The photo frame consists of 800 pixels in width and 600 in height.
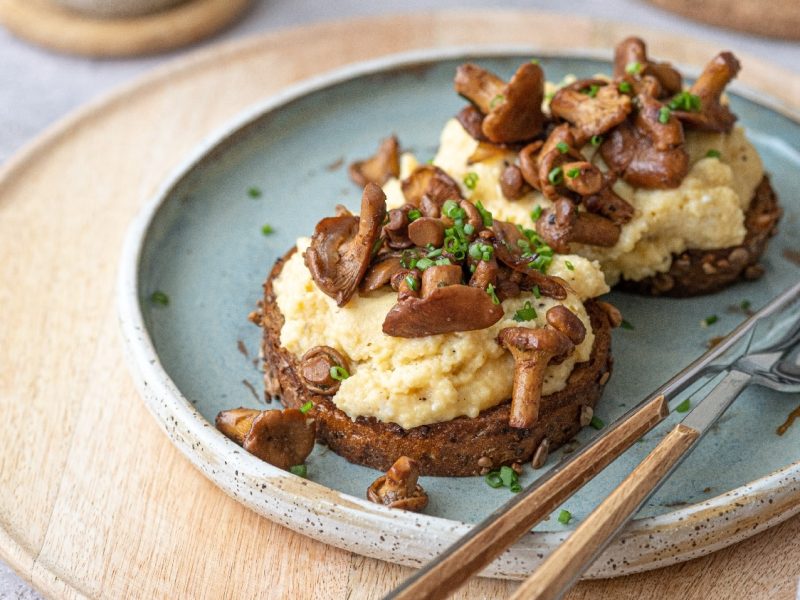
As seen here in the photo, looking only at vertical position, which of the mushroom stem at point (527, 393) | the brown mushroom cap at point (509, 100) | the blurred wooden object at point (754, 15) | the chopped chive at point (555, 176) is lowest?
the mushroom stem at point (527, 393)

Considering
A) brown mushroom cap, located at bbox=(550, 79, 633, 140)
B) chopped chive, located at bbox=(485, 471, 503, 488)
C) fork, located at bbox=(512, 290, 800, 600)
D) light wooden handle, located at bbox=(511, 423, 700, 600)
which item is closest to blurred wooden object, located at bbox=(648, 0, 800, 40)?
brown mushroom cap, located at bbox=(550, 79, 633, 140)

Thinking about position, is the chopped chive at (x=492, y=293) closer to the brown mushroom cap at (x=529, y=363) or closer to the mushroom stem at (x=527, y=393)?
the brown mushroom cap at (x=529, y=363)

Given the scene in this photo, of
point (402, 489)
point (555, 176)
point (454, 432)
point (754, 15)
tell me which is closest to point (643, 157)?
point (555, 176)

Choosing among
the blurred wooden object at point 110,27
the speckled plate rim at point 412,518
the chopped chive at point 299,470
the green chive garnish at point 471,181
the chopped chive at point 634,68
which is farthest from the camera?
the blurred wooden object at point 110,27

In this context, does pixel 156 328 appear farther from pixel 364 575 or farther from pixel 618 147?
pixel 618 147

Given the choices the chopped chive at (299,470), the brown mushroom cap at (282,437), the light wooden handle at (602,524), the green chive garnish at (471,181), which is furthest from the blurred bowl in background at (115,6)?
the light wooden handle at (602,524)
